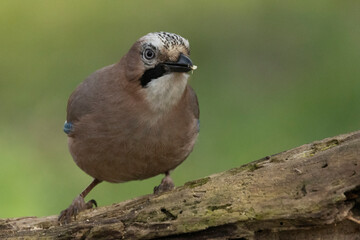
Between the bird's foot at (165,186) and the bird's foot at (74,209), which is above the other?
the bird's foot at (165,186)

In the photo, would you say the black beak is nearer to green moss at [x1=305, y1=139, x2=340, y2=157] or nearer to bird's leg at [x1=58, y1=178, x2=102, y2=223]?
green moss at [x1=305, y1=139, x2=340, y2=157]

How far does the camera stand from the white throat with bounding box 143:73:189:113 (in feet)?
14.7

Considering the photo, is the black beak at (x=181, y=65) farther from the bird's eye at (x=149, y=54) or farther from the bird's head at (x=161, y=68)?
the bird's eye at (x=149, y=54)

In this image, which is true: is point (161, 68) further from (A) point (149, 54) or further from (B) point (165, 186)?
(B) point (165, 186)

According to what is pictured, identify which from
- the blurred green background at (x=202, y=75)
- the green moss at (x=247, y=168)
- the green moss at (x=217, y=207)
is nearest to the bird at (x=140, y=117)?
the green moss at (x=247, y=168)

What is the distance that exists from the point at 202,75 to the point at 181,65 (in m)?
→ 4.10

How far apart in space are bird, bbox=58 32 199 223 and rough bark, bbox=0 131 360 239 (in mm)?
408

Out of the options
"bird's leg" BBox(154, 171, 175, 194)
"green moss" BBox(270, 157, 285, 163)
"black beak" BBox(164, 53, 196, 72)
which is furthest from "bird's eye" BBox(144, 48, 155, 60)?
"green moss" BBox(270, 157, 285, 163)

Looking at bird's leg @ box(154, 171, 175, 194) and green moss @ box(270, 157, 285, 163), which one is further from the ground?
bird's leg @ box(154, 171, 175, 194)

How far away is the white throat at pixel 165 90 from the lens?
449 cm

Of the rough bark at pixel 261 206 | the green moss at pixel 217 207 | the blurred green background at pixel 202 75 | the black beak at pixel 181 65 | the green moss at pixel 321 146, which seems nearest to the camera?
the rough bark at pixel 261 206

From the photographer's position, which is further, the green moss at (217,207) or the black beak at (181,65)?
the black beak at (181,65)

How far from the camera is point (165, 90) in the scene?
14.9ft

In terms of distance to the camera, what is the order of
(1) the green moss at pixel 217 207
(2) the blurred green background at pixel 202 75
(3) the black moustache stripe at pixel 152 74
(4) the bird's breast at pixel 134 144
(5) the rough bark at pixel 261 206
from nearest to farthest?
1. (5) the rough bark at pixel 261 206
2. (1) the green moss at pixel 217 207
3. (3) the black moustache stripe at pixel 152 74
4. (4) the bird's breast at pixel 134 144
5. (2) the blurred green background at pixel 202 75
